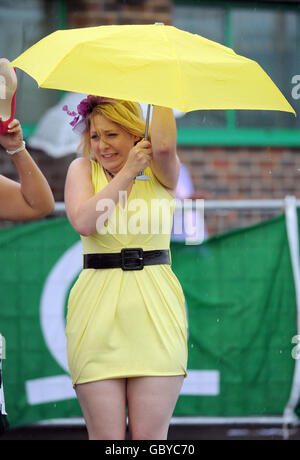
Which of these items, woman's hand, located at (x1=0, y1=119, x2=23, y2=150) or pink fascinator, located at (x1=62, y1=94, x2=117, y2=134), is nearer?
woman's hand, located at (x1=0, y1=119, x2=23, y2=150)

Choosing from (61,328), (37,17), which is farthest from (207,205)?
(37,17)

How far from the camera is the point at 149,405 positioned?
279 cm

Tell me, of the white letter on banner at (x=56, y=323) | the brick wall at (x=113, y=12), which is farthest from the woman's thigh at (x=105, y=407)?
the brick wall at (x=113, y=12)

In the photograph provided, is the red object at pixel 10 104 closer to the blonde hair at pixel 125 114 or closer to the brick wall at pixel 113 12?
the blonde hair at pixel 125 114

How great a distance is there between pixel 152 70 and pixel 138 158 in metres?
0.37

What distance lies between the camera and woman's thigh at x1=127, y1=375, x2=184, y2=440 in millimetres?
2793

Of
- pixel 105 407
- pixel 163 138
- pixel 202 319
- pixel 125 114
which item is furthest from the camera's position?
pixel 202 319

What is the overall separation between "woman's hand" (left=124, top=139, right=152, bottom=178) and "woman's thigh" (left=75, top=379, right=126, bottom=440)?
2.75ft

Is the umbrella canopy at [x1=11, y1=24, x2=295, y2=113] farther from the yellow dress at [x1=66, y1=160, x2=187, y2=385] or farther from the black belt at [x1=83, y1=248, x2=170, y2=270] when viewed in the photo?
the black belt at [x1=83, y1=248, x2=170, y2=270]

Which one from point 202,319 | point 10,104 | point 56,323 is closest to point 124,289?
point 10,104

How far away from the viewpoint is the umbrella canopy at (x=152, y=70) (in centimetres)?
259

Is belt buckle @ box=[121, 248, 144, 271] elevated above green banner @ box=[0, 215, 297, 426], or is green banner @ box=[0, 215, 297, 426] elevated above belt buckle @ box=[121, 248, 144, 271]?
belt buckle @ box=[121, 248, 144, 271]

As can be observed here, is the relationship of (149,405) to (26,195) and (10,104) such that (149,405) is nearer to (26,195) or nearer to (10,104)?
(26,195)

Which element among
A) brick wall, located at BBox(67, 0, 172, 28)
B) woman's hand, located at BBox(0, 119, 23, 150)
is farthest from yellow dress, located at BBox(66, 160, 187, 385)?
brick wall, located at BBox(67, 0, 172, 28)
